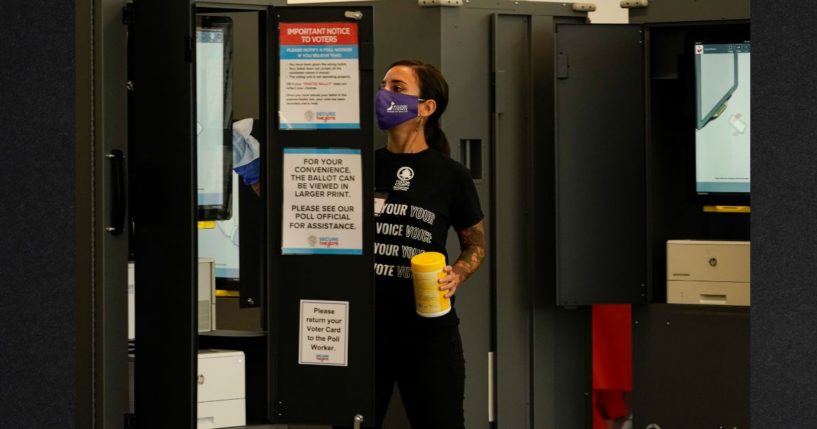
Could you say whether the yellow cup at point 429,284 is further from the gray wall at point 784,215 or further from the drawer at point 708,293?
the drawer at point 708,293

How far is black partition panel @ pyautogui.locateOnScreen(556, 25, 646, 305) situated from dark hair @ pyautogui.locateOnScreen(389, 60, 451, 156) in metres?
0.85

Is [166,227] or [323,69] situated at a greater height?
[323,69]

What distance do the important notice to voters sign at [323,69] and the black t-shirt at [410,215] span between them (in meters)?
0.32

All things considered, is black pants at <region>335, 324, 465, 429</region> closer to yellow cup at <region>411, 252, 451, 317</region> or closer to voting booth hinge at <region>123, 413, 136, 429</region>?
yellow cup at <region>411, 252, 451, 317</region>

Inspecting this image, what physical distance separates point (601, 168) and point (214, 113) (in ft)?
5.23

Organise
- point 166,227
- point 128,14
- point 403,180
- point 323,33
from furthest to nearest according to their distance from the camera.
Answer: point 403,180, point 323,33, point 128,14, point 166,227

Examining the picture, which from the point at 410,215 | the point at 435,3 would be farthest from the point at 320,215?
the point at 435,3

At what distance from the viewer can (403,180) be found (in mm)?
3375

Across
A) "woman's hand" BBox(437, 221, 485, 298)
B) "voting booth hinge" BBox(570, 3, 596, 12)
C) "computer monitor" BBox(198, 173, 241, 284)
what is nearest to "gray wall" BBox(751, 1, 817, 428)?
"woman's hand" BBox(437, 221, 485, 298)

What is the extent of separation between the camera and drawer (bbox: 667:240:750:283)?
13.8 feet

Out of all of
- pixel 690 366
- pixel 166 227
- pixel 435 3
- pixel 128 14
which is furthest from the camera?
pixel 690 366

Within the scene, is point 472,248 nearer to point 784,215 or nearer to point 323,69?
point 323,69

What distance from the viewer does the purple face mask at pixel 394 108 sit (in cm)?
345

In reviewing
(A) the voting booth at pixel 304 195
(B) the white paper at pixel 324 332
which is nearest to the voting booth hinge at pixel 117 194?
(A) the voting booth at pixel 304 195
